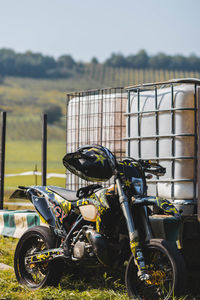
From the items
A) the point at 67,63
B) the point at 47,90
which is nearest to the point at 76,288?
the point at 47,90

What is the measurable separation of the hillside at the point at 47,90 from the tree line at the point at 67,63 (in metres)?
2.70

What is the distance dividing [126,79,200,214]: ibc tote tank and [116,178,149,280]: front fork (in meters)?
1.06

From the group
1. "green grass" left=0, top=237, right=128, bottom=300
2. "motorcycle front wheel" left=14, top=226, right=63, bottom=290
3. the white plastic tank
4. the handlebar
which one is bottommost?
"green grass" left=0, top=237, right=128, bottom=300

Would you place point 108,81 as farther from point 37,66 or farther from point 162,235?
point 162,235

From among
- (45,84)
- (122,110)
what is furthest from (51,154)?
(122,110)

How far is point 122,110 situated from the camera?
6.47 meters

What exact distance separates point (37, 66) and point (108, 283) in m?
119

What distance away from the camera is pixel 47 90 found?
10506cm

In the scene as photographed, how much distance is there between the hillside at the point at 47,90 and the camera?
76.3m

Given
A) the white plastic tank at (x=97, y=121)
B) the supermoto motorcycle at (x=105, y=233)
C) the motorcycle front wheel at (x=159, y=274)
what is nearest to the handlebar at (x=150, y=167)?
the supermoto motorcycle at (x=105, y=233)

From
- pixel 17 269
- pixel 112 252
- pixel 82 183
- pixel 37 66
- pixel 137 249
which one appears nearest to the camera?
pixel 137 249

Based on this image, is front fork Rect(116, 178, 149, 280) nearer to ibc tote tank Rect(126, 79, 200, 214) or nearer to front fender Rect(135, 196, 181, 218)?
front fender Rect(135, 196, 181, 218)

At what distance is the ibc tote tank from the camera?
204 inches

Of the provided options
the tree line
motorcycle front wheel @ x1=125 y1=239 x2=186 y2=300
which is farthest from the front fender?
the tree line
